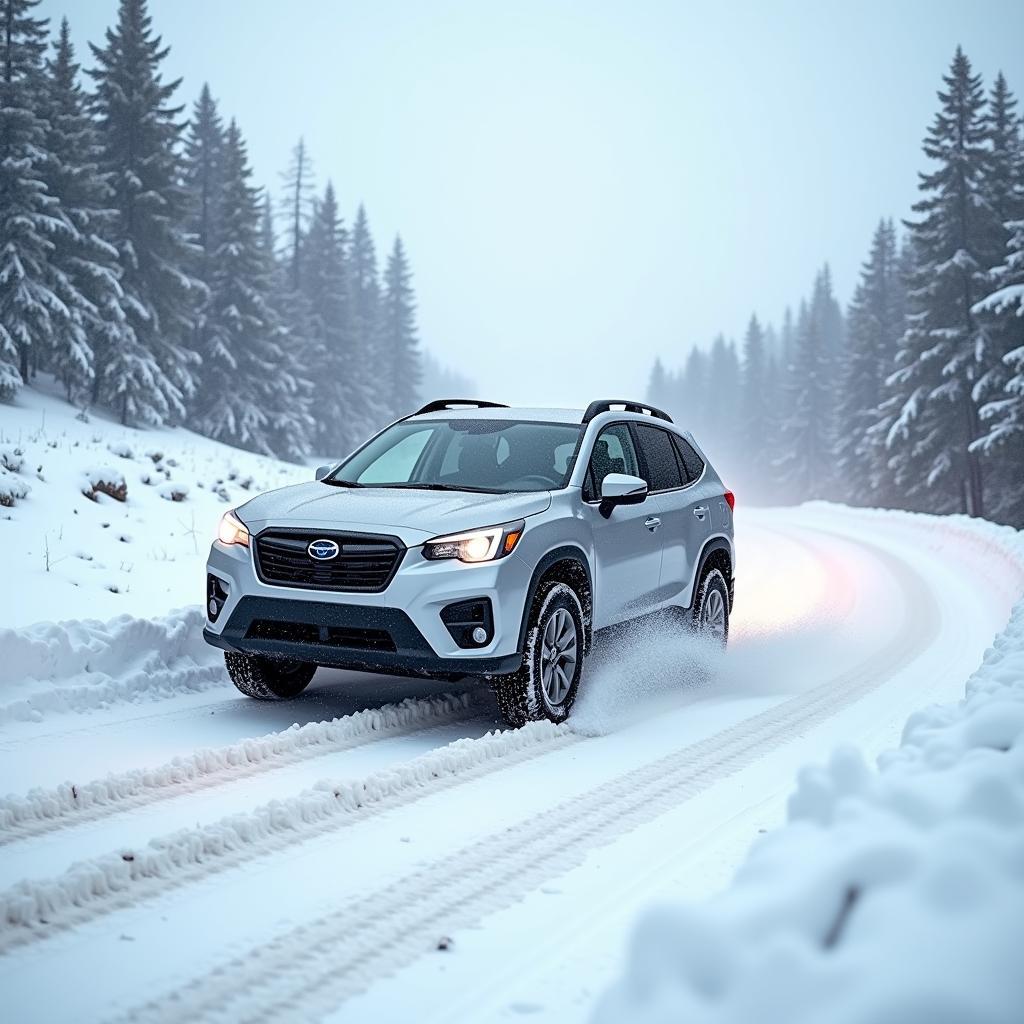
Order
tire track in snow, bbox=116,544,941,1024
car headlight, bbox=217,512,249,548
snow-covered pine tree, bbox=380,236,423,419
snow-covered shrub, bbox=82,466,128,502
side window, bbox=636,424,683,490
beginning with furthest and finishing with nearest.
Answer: snow-covered pine tree, bbox=380,236,423,419 < snow-covered shrub, bbox=82,466,128,502 < side window, bbox=636,424,683,490 < car headlight, bbox=217,512,249,548 < tire track in snow, bbox=116,544,941,1024

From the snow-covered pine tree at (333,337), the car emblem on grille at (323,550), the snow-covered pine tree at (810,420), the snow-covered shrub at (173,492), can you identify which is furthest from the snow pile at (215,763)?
the snow-covered pine tree at (810,420)

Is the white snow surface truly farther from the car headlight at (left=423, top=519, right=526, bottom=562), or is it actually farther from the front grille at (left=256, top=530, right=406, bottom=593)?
the car headlight at (left=423, top=519, right=526, bottom=562)

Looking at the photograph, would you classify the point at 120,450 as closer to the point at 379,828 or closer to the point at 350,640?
the point at 350,640

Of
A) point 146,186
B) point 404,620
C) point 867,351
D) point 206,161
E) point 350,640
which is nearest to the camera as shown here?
point 404,620

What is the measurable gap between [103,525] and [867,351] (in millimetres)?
49876

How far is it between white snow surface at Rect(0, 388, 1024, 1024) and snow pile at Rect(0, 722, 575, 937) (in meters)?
0.01

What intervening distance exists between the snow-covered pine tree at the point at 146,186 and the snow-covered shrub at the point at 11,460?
75.8 ft

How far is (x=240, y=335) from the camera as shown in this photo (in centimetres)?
4388

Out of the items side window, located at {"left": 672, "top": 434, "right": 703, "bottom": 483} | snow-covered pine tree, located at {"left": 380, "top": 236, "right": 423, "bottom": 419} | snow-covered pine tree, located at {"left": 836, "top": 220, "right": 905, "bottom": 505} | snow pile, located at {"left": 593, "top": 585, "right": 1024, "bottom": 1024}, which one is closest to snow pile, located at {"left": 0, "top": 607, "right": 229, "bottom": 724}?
side window, located at {"left": 672, "top": 434, "right": 703, "bottom": 483}

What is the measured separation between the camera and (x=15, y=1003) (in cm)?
285

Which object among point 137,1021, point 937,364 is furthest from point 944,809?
point 937,364

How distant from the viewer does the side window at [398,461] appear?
736 cm

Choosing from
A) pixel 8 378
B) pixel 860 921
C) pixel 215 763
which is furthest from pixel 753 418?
pixel 860 921

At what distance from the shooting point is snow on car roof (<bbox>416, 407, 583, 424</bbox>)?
7566 mm
